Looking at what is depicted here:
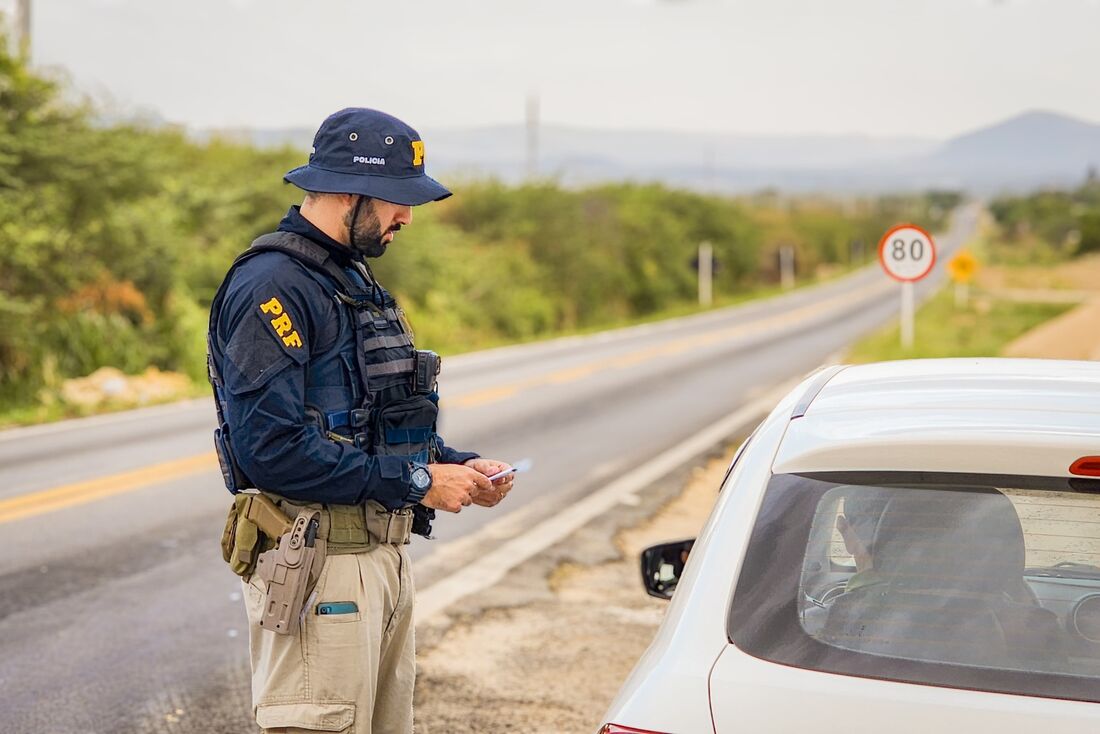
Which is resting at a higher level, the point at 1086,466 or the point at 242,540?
the point at 1086,466

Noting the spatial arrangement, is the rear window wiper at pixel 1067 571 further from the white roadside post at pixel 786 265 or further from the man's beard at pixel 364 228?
the white roadside post at pixel 786 265

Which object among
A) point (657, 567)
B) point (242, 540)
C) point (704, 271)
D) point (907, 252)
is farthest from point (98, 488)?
point (704, 271)

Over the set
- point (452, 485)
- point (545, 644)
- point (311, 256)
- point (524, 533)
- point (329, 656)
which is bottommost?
Result: point (524, 533)

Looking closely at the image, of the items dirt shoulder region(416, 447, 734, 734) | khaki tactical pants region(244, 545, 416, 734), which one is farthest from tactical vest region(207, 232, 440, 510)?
dirt shoulder region(416, 447, 734, 734)

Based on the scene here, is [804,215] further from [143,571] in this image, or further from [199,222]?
[143,571]

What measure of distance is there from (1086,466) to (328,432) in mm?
1543

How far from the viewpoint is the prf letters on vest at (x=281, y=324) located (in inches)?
105

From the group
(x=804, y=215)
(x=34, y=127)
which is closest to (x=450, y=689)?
(x=34, y=127)

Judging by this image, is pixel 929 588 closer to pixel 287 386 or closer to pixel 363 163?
pixel 287 386

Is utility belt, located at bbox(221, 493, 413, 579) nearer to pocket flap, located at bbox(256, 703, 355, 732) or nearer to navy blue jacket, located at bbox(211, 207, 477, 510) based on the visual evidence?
navy blue jacket, located at bbox(211, 207, 477, 510)

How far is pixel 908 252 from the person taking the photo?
1450 cm

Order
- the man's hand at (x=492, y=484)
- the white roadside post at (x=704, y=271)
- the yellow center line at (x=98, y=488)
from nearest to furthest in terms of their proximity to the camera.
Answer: the man's hand at (x=492, y=484) < the yellow center line at (x=98, y=488) < the white roadside post at (x=704, y=271)

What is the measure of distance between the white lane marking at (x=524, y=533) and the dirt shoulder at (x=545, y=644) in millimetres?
118

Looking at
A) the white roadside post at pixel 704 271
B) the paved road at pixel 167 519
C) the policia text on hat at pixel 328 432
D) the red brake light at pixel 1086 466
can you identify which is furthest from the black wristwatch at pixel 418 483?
the white roadside post at pixel 704 271
